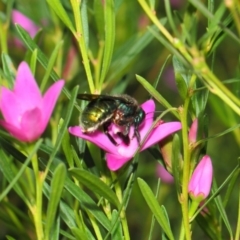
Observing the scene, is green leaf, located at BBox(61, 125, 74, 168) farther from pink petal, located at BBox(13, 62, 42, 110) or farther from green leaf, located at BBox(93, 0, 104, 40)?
green leaf, located at BBox(93, 0, 104, 40)

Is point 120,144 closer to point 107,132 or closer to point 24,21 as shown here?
point 107,132

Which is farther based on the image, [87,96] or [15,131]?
[87,96]

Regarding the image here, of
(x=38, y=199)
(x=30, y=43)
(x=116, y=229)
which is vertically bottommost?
(x=116, y=229)

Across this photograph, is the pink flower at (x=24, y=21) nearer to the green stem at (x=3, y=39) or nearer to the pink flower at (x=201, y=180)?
the green stem at (x=3, y=39)

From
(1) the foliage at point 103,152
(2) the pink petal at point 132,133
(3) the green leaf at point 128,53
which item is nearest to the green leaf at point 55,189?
(1) the foliage at point 103,152

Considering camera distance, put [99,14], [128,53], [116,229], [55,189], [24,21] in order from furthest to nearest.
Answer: [24,21] < [128,53] < [99,14] < [116,229] < [55,189]

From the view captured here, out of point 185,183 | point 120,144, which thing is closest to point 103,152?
point 120,144

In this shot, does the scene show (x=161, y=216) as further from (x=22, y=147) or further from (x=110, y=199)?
(x=22, y=147)

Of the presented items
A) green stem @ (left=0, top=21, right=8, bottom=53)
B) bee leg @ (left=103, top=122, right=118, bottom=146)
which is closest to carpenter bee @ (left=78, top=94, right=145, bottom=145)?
bee leg @ (left=103, top=122, right=118, bottom=146)
